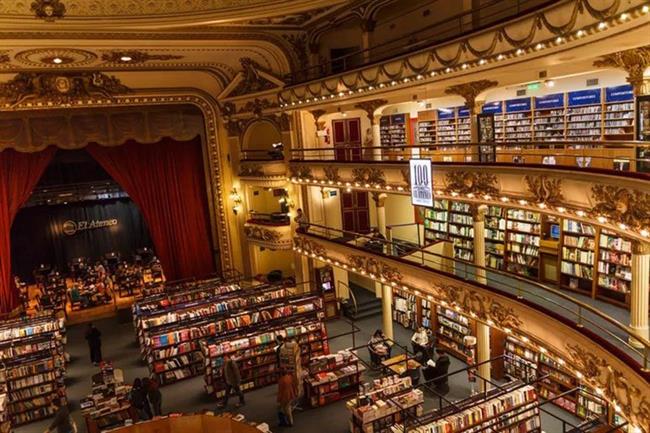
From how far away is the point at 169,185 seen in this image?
17.7 metres

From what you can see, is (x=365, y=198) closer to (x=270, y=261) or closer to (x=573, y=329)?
(x=270, y=261)

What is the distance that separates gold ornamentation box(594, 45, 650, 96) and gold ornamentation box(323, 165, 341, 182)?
7181 mm

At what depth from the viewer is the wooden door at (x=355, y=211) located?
16875 millimetres

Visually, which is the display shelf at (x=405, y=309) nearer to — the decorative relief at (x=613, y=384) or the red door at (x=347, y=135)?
the red door at (x=347, y=135)

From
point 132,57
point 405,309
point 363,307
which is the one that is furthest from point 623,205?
point 132,57

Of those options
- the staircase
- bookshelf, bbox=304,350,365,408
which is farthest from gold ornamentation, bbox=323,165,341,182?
bookshelf, bbox=304,350,365,408

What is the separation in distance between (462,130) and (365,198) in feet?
12.1

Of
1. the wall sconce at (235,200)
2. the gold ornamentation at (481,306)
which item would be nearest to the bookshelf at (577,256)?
the gold ornamentation at (481,306)

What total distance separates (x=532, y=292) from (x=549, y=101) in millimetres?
5081

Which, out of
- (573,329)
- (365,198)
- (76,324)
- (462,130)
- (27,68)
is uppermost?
(27,68)

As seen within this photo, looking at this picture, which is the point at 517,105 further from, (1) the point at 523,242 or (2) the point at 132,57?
(2) the point at 132,57

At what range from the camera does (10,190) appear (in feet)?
51.4

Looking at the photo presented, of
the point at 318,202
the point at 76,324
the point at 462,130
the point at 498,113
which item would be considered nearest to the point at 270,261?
the point at 318,202

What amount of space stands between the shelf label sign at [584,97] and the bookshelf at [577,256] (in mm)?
2784
